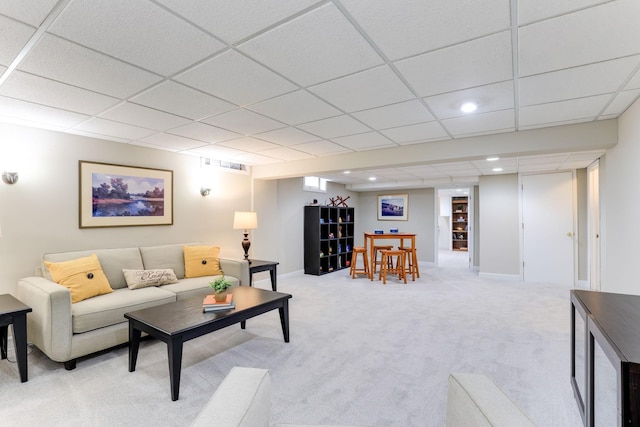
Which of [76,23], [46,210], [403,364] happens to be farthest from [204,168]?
[403,364]

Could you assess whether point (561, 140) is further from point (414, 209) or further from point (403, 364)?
point (414, 209)

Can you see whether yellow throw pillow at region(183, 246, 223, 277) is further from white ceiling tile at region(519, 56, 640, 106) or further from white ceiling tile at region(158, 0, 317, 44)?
white ceiling tile at region(519, 56, 640, 106)

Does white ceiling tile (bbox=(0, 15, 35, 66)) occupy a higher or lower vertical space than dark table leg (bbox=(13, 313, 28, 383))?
higher

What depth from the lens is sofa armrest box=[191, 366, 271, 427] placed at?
90 centimetres

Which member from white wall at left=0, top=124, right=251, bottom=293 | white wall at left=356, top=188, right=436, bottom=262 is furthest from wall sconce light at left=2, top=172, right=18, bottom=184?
white wall at left=356, top=188, right=436, bottom=262

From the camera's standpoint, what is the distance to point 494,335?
10.8ft

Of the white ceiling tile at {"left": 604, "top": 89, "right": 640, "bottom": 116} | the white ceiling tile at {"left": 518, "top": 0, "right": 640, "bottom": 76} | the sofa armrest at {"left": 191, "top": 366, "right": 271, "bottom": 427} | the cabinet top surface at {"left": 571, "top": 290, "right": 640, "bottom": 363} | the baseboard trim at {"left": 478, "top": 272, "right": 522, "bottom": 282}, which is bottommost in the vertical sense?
the baseboard trim at {"left": 478, "top": 272, "right": 522, "bottom": 282}

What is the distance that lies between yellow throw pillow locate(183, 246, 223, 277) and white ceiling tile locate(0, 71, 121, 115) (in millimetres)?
2040

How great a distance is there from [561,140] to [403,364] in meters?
2.75

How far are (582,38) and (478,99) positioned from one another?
87cm

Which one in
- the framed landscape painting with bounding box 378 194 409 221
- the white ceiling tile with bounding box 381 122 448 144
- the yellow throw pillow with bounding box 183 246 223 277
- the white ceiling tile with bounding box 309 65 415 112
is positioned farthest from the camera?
the framed landscape painting with bounding box 378 194 409 221

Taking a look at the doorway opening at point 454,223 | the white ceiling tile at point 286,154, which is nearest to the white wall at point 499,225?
the white ceiling tile at point 286,154

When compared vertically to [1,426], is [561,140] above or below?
above

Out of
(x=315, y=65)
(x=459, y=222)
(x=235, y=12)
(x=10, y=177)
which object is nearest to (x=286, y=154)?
(x=315, y=65)
